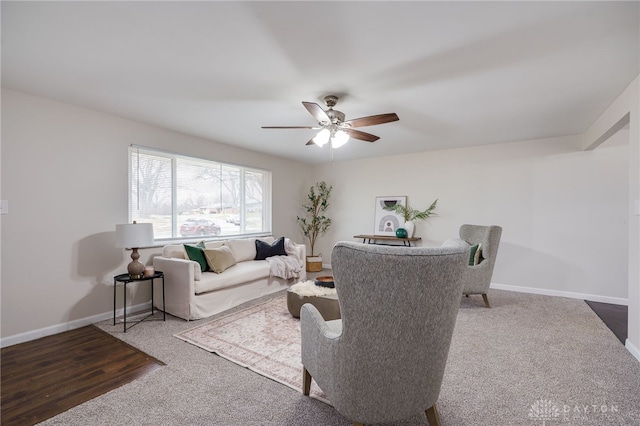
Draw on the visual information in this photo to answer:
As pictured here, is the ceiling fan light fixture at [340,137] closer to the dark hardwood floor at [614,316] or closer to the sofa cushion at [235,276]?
the sofa cushion at [235,276]

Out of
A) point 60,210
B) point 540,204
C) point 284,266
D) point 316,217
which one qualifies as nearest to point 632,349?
point 540,204

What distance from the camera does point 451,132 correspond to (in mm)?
3965

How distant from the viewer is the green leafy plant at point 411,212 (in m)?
5.11

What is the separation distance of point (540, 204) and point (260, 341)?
4.37 m

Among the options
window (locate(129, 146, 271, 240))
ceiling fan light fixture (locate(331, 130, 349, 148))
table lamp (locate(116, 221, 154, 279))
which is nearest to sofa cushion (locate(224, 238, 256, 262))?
window (locate(129, 146, 271, 240))

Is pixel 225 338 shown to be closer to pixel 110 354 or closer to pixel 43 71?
pixel 110 354

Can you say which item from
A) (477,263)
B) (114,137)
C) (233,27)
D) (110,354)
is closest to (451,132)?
(477,263)

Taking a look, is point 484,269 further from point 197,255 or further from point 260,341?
point 197,255

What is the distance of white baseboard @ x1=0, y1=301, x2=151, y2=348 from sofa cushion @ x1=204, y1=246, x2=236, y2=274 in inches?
38.8

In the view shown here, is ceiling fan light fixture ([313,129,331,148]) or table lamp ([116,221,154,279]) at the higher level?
ceiling fan light fixture ([313,129,331,148])

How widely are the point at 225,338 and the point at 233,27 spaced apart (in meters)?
2.50

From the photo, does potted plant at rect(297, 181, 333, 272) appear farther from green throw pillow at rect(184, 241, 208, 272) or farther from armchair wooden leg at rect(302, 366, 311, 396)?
armchair wooden leg at rect(302, 366, 311, 396)

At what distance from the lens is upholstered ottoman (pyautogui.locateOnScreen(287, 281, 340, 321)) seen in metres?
2.82

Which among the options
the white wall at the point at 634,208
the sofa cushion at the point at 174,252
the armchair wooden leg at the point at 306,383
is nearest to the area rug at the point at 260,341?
the armchair wooden leg at the point at 306,383
